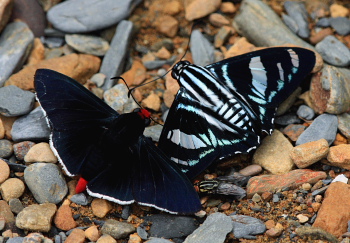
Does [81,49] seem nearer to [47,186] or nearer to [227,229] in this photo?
[47,186]

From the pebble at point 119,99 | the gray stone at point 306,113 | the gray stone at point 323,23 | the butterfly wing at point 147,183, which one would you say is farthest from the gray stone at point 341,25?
the butterfly wing at point 147,183

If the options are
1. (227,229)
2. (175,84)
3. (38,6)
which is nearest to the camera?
(227,229)

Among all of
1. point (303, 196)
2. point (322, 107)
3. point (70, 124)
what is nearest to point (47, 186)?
point (70, 124)

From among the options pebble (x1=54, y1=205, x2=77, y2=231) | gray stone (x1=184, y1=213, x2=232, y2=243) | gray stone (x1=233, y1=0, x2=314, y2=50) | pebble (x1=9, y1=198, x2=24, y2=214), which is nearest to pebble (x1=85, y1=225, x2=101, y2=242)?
pebble (x1=54, y1=205, x2=77, y2=231)

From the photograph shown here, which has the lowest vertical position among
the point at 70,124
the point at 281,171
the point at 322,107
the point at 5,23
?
the point at 281,171

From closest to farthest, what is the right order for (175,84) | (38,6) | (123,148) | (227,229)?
(227,229) → (123,148) → (175,84) → (38,6)

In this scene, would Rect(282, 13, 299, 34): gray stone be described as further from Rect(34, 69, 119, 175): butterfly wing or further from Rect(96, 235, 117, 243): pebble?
Rect(96, 235, 117, 243): pebble

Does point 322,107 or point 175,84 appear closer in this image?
point 322,107
